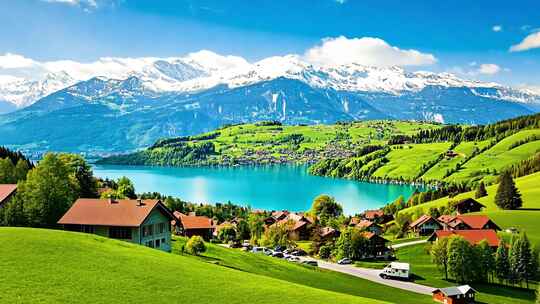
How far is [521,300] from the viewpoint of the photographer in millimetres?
58188

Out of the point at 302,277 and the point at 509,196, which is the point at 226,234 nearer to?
the point at 302,277

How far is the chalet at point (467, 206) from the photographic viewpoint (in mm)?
118500

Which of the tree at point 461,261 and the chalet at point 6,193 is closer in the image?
the chalet at point 6,193

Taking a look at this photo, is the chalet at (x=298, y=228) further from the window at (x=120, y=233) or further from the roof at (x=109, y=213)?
the window at (x=120, y=233)

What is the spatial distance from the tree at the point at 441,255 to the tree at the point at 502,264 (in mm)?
6272

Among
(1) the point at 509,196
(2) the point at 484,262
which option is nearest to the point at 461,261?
(2) the point at 484,262

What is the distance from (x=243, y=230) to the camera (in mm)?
106688

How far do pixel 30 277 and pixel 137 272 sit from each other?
5.48m

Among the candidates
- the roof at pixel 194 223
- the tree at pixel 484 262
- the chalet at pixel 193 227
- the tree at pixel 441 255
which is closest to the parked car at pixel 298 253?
the chalet at pixel 193 227

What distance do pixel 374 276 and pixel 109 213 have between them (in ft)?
120

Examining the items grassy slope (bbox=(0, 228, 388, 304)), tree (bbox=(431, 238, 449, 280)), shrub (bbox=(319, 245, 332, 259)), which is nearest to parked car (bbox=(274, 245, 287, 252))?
shrub (bbox=(319, 245, 332, 259))

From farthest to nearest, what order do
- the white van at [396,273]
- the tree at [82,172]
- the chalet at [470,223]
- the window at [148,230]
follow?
the chalet at [470,223] < the tree at [82,172] < the white van at [396,273] < the window at [148,230]

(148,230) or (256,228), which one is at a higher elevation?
(148,230)

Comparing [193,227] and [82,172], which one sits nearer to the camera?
[82,172]
